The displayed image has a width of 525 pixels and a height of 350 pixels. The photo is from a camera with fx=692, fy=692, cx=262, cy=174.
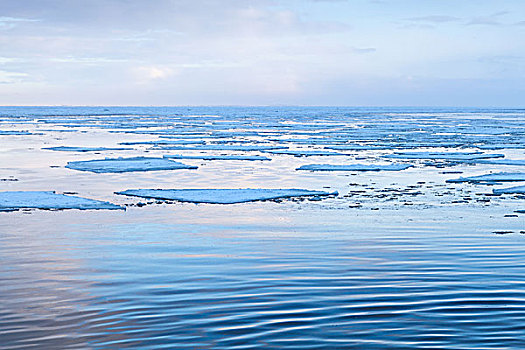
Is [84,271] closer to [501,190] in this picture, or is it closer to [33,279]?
[33,279]

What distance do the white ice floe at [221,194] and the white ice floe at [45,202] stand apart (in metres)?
1.26

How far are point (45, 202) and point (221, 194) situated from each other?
122 inches

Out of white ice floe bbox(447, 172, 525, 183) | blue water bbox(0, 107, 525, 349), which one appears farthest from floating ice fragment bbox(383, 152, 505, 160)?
blue water bbox(0, 107, 525, 349)

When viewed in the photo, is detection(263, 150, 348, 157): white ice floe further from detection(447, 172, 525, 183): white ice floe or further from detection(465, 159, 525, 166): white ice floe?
detection(447, 172, 525, 183): white ice floe

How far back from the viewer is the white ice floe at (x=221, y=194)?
1218 centimetres

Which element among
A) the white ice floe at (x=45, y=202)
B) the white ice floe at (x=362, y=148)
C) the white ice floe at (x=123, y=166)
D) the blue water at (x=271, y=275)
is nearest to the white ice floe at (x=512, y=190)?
the blue water at (x=271, y=275)

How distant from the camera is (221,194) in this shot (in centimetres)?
1269

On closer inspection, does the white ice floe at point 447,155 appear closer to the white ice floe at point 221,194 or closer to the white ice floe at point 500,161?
the white ice floe at point 500,161

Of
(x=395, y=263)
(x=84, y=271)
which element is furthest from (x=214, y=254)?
(x=395, y=263)

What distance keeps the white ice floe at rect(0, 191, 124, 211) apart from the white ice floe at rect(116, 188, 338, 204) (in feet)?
4.13

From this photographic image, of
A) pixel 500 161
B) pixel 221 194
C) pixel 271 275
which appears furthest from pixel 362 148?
pixel 271 275

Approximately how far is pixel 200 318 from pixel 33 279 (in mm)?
2074

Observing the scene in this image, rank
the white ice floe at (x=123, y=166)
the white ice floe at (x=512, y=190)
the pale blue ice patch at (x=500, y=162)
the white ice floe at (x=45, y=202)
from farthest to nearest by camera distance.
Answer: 1. the pale blue ice patch at (x=500, y=162)
2. the white ice floe at (x=123, y=166)
3. the white ice floe at (x=512, y=190)
4. the white ice floe at (x=45, y=202)

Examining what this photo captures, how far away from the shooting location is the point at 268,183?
15.2 meters
